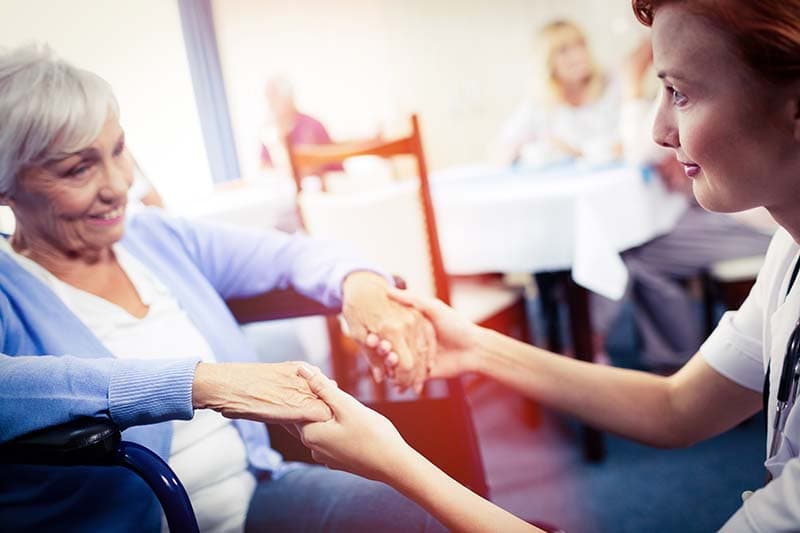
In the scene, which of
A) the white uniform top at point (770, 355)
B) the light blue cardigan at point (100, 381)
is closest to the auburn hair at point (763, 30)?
the white uniform top at point (770, 355)

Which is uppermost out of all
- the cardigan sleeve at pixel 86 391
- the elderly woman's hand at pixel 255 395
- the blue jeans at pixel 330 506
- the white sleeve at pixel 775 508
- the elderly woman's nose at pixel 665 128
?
the elderly woman's nose at pixel 665 128

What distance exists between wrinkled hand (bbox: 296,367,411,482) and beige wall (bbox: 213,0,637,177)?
772 millimetres

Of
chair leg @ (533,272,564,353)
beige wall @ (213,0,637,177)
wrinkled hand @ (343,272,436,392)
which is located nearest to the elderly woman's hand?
wrinkled hand @ (343,272,436,392)

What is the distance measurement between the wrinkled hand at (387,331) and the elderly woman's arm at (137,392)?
0.79 feet

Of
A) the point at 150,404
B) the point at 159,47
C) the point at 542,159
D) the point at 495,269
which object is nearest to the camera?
the point at 150,404

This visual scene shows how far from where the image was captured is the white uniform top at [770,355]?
24.2 inches

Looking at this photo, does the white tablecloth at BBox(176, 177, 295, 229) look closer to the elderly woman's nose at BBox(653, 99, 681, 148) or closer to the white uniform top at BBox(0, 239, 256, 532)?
the white uniform top at BBox(0, 239, 256, 532)

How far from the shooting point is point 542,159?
2.53 metres

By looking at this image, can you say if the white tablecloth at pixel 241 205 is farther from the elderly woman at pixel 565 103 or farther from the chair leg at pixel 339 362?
the elderly woman at pixel 565 103

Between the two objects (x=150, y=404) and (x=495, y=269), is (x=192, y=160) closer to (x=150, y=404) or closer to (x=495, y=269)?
(x=150, y=404)

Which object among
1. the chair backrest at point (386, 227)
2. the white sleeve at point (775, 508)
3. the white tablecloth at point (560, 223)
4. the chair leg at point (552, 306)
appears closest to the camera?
the white sleeve at point (775, 508)

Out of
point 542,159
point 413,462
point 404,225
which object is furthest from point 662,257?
point 413,462

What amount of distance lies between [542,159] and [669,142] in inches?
70.2

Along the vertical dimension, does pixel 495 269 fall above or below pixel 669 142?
below
